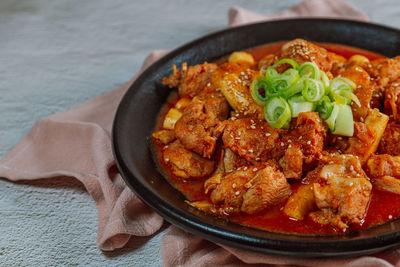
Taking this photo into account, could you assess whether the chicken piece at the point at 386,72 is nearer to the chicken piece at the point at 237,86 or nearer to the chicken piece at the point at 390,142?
the chicken piece at the point at 390,142

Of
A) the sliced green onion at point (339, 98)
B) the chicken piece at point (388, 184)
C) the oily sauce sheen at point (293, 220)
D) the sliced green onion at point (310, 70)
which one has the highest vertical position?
the sliced green onion at point (310, 70)

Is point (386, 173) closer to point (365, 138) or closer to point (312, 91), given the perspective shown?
point (365, 138)

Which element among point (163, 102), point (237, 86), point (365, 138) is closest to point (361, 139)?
point (365, 138)

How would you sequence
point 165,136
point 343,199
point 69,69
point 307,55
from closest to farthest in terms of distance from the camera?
1. point 343,199
2. point 165,136
3. point 307,55
4. point 69,69

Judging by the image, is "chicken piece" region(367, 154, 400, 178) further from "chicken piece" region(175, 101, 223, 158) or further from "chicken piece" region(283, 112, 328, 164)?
"chicken piece" region(175, 101, 223, 158)

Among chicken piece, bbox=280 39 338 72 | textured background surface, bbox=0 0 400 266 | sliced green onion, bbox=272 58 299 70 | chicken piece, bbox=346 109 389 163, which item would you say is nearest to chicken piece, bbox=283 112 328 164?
chicken piece, bbox=346 109 389 163

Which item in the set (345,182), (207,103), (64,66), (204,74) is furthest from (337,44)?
(64,66)

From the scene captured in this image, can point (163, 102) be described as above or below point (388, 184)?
below

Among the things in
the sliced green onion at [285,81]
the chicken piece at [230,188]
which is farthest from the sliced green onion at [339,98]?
the chicken piece at [230,188]
